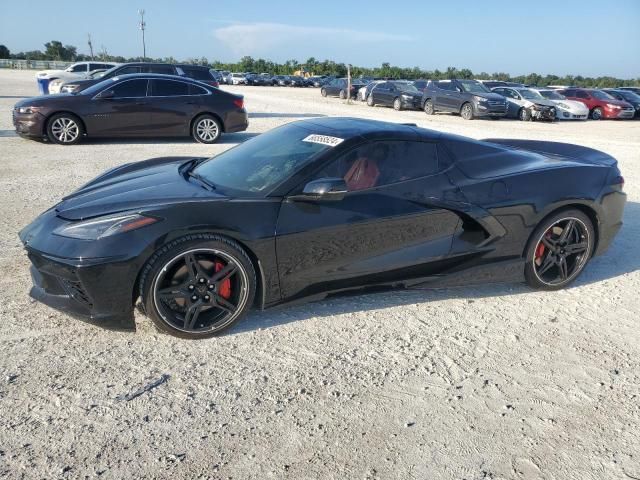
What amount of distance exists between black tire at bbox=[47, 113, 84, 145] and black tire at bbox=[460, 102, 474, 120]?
15.5m

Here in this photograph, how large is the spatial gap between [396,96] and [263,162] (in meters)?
23.2

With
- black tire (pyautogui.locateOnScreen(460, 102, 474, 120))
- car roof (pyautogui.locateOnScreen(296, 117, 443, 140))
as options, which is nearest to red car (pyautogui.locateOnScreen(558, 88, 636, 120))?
black tire (pyautogui.locateOnScreen(460, 102, 474, 120))

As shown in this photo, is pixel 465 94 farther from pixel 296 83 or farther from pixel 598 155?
pixel 296 83

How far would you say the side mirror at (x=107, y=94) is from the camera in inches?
424

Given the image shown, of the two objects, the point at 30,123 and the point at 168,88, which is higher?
the point at 168,88

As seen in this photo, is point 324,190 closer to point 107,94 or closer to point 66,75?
point 107,94

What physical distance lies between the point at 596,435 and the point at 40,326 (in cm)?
330

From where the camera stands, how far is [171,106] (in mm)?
11469

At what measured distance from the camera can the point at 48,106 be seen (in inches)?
417

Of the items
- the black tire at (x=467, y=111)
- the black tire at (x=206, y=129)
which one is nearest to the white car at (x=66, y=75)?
the black tire at (x=206, y=129)

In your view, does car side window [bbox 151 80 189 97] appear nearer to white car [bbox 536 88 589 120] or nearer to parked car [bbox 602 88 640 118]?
white car [bbox 536 88 589 120]

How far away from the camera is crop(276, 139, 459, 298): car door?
354 cm

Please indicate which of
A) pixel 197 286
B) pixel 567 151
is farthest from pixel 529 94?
pixel 197 286

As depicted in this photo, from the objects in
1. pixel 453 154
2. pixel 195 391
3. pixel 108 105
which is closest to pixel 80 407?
pixel 195 391
